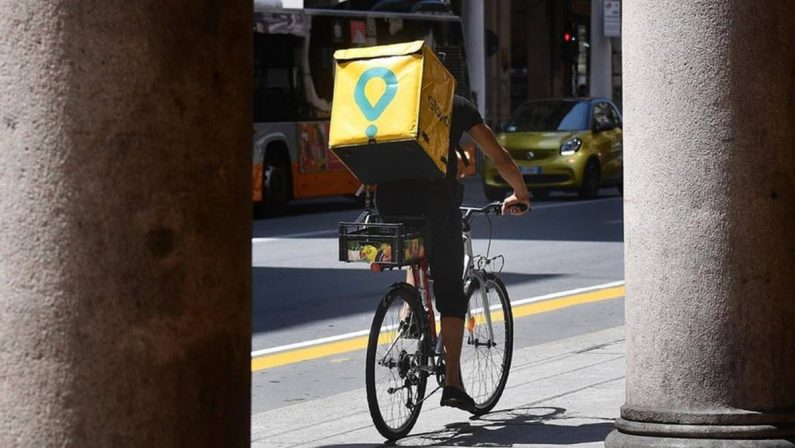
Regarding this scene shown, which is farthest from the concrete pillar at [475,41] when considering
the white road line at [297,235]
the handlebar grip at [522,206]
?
the handlebar grip at [522,206]

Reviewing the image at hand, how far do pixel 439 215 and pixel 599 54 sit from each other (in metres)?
34.0

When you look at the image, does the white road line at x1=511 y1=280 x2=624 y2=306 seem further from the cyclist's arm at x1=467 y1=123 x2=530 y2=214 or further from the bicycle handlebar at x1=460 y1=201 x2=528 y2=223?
the cyclist's arm at x1=467 y1=123 x2=530 y2=214

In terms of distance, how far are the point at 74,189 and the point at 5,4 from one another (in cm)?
28

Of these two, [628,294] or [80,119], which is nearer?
[80,119]

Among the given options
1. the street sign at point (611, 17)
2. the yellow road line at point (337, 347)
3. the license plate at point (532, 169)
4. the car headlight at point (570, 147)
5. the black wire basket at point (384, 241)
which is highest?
the street sign at point (611, 17)

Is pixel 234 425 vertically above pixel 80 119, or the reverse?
pixel 80 119

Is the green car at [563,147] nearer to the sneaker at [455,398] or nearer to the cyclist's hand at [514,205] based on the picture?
the cyclist's hand at [514,205]

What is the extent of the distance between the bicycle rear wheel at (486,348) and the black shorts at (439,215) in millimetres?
493

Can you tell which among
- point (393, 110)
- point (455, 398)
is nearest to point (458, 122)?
point (393, 110)

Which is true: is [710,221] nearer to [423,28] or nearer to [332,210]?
[332,210]

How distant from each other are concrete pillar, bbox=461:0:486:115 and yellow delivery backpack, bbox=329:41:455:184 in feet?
90.9

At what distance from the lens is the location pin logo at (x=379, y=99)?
6586mm

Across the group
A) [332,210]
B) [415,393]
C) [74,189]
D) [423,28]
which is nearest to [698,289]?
[415,393]

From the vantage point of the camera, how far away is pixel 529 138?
996 inches
